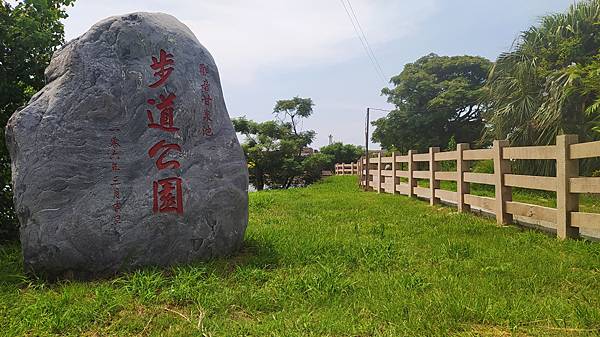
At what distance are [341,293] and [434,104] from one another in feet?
80.0

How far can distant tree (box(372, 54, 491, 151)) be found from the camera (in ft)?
85.9

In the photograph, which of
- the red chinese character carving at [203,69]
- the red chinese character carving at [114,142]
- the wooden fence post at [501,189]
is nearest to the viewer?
the red chinese character carving at [114,142]

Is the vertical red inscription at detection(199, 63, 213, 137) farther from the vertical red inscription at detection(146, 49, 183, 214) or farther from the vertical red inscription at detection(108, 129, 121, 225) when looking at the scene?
the vertical red inscription at detection(108, 129, 121, 225)

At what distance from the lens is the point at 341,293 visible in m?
3.50

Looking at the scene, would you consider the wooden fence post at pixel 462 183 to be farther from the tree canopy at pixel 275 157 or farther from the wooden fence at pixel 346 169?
the wooden fence at pixel 346 169

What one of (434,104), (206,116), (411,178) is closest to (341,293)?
(206,116)

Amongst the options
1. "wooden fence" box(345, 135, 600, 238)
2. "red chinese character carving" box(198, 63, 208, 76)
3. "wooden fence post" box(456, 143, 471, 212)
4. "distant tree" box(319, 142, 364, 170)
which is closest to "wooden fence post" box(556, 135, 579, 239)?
"wooden fence" box(345, 135, 600, 238)

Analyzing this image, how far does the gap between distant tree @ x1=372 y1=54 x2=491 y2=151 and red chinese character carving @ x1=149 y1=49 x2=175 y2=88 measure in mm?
23355

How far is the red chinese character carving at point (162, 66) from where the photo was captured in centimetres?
448

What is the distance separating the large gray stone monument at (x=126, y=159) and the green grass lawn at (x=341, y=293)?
29cm

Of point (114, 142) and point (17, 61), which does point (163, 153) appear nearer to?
point (114, 142)

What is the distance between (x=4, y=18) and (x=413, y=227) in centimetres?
612

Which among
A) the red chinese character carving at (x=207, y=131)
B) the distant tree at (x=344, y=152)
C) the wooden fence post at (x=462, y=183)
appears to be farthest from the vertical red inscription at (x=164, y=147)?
the distant tree at (x=344, y=152)

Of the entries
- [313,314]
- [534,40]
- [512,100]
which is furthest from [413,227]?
[534,40]
